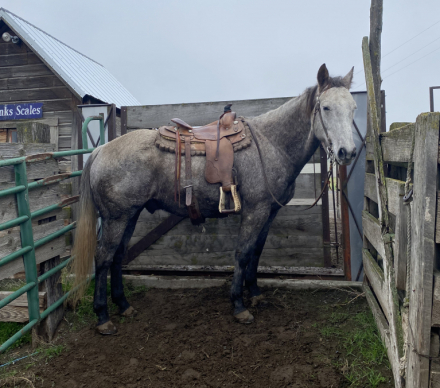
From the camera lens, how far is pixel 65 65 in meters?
10.1

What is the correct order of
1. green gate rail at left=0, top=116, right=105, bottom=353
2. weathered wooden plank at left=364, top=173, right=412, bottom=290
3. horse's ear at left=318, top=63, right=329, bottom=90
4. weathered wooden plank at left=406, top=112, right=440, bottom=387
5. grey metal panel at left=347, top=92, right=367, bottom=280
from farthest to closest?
grey metal panel at left=347, top=92, right=367, bottom=280 → horse's ear at left=318, top=63, right=329, bottom=90 → green gate rail at left=0, top=116, right=105, bottom=353 → weathered wooden plank at left=364, top=173, right=412, bottom=290 → weathered wooden plank at left=406, top=112, right=440, bottom=387

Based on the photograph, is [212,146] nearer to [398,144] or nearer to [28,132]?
[398,144]

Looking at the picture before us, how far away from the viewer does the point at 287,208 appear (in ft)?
13.7

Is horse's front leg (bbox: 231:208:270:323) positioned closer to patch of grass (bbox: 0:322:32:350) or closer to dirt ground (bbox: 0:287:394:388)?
dirt ground (bbox: 0:287:394:388)

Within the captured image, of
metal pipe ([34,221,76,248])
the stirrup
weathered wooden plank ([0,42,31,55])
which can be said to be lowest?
metal pipe ([34,221,76,248])

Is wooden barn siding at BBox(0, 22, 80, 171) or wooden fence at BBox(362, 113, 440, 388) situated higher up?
wooden barn siding at BBox(0, 22, 80, 171)

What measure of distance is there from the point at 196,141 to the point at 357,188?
6.59ft

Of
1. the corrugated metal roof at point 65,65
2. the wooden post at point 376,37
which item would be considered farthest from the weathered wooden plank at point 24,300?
the corrugated metal roof at point 65,65

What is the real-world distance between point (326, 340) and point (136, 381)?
5.06 ft

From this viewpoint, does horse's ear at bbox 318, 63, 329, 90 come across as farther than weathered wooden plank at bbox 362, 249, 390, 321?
Yes

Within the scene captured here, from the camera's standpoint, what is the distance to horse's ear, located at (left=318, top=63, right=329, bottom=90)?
297 centimetres

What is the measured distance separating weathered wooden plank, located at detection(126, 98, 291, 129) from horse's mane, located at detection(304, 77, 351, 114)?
0.87 meters

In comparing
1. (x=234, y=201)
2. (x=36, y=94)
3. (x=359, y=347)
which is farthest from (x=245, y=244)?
(x=36, y=94)

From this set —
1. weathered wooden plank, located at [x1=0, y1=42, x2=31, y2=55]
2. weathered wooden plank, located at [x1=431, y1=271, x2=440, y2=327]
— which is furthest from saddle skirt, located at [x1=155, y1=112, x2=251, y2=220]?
weathered wooden plank, located at [x1=0, y1=42, x2=31, y2=55]
